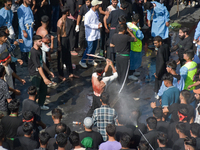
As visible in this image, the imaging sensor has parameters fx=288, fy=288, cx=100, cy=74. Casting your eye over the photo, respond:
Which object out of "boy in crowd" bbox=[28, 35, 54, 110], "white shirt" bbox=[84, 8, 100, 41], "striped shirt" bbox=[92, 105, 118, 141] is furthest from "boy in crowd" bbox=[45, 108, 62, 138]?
"white shirt" bbox=[84, 8, 100, 41]

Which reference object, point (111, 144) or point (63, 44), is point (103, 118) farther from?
point (63, 44)

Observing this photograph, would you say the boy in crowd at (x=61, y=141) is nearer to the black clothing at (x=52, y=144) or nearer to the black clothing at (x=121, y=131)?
the black clothing at (x=52, y=144)

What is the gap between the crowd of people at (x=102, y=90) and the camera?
4.56 m

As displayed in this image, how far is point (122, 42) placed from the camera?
7.63 metres

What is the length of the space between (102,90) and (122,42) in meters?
1.98

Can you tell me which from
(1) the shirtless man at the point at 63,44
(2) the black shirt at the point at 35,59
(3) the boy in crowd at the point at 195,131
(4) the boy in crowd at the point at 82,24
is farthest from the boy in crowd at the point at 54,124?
(4) the boy in crowd at the point at 82,24

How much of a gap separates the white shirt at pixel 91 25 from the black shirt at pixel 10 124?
194 inches

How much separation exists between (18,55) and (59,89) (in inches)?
124

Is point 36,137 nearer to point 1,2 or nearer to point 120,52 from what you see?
point 120,52

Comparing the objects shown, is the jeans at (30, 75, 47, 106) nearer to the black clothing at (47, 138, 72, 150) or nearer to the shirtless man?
the shirtless man

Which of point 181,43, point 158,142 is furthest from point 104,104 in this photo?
point 181,43

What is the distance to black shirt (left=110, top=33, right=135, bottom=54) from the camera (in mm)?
7578

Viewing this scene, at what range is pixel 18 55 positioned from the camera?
10680 mm

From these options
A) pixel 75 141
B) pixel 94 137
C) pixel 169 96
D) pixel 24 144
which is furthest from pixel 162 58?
pixel 24 144
